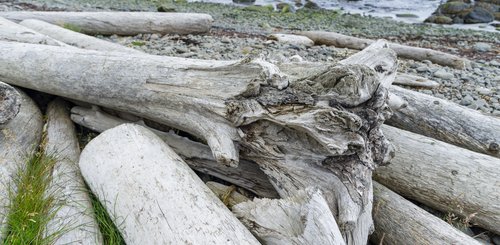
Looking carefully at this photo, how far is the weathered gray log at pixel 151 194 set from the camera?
2369 millimetres

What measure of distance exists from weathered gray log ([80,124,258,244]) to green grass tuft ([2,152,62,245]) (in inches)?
10.8

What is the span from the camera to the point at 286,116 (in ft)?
8.93

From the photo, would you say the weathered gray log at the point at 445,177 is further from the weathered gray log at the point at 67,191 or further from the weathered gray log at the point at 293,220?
the weathered gray log at the point at 67,191

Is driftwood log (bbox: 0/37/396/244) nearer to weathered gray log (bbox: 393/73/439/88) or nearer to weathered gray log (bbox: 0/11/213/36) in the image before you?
weathered gray log (bbox: 393/73/439/88)

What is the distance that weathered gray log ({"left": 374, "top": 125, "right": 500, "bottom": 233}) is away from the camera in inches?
120

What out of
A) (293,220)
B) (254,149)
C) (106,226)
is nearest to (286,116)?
(254,149)

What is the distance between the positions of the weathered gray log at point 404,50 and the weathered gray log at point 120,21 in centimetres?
315

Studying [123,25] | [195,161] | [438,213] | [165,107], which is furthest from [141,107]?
[123,25]

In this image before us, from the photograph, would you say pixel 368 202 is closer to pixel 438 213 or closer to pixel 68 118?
pixel 438 213

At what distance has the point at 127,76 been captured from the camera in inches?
139

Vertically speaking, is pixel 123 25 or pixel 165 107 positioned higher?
pixel 165 107

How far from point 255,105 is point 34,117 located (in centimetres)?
222

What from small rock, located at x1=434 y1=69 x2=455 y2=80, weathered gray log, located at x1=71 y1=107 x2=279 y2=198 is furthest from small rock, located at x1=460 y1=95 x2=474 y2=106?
weathered gray log, located at x1=71 y1=107 x2=279 y2=198

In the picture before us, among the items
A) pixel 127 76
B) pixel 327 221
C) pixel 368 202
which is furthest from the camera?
pixel 127 76
